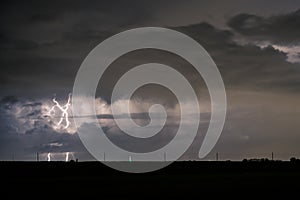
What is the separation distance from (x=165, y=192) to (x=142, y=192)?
2173mm

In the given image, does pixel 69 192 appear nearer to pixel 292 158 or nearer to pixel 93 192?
pixel 93 192

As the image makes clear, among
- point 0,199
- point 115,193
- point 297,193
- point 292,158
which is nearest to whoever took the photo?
point 0,199

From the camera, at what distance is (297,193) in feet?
143

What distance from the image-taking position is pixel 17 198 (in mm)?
41438

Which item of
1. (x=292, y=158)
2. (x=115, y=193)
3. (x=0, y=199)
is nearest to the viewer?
(x=0, y=199)

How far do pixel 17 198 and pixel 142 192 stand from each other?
11.6 m

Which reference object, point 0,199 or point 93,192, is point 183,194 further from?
point 0,199

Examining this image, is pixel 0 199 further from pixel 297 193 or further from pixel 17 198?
pixel 297 193

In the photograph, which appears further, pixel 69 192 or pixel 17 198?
pixel 69 192

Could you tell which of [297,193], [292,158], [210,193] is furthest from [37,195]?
[292,158]

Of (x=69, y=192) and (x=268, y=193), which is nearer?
(x=268, y=193)

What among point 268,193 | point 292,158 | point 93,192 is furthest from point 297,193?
point 292,158

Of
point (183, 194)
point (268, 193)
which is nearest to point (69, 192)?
point (183, 194)

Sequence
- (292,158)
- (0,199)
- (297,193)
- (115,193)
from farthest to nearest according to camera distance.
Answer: (292,158), (115,193), (297,193), (0,199)
